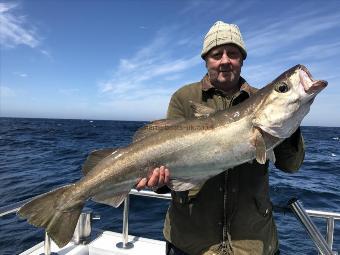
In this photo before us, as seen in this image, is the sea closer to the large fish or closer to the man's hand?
the large fish

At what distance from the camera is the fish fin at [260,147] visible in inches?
140

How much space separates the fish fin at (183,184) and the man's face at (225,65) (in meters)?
1.11

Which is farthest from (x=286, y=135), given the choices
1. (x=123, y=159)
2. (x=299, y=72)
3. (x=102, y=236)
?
(x=102, y=236)

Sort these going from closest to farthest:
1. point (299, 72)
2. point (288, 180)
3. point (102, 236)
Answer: point (299, 72) < point (102, 236) < point (288, 180)

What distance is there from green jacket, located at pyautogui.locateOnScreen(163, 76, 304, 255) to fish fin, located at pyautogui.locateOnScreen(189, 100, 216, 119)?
1.59ft

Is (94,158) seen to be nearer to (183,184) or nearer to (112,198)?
(112,198)

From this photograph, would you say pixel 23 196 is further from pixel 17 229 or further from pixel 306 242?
pixel 306 242

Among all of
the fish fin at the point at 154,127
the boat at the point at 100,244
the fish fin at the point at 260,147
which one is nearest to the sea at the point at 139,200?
the fish fin at the point at 260,147

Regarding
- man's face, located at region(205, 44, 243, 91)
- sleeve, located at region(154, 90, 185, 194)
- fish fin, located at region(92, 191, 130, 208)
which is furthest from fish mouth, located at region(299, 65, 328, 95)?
fish fin, located at region(92, 191, 130, 208)

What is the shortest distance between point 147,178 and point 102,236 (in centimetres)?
347

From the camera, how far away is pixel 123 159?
157 inches

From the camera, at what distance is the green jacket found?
12.6ft

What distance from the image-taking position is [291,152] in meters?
3.94

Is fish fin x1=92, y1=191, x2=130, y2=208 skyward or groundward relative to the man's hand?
groundward
